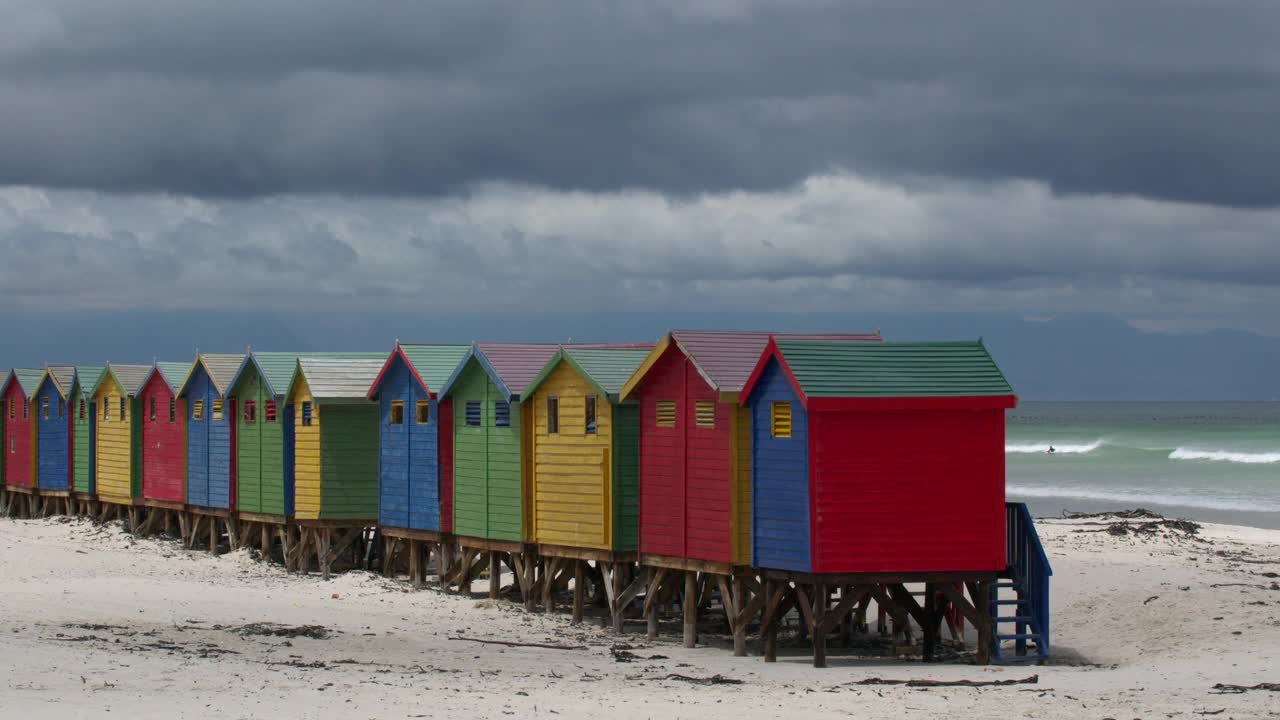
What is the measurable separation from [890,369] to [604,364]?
6091 millimetres

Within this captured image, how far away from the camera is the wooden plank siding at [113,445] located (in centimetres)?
4578

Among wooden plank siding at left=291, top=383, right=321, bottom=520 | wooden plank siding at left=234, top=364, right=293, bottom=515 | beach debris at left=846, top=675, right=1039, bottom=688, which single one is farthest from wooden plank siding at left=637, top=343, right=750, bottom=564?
wooden plank siding at left=234, top=364, right=293, bottom=515

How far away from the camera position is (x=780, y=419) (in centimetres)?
2366

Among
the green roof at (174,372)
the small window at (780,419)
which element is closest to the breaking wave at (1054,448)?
the green roof at (174,372)

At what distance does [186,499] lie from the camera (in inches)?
1673

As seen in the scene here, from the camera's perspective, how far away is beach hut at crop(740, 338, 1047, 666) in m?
23.0

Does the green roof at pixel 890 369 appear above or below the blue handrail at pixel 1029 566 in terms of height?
above

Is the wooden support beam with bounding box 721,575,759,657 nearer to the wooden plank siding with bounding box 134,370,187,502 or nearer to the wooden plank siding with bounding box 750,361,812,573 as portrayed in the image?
the wooden plank siding with bounding box 750,361,812,573

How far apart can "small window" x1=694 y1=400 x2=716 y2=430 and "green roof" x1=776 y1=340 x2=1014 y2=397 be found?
2.06m

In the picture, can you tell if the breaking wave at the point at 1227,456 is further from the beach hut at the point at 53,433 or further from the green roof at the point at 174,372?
the green roof at the point at 174,372

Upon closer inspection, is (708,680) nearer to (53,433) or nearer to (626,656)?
(626,656)

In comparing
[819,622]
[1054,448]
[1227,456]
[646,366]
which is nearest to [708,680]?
[819,622]

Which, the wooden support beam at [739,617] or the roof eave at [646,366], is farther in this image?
the roof eave at [646,366]

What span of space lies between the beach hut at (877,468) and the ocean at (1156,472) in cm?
3426
